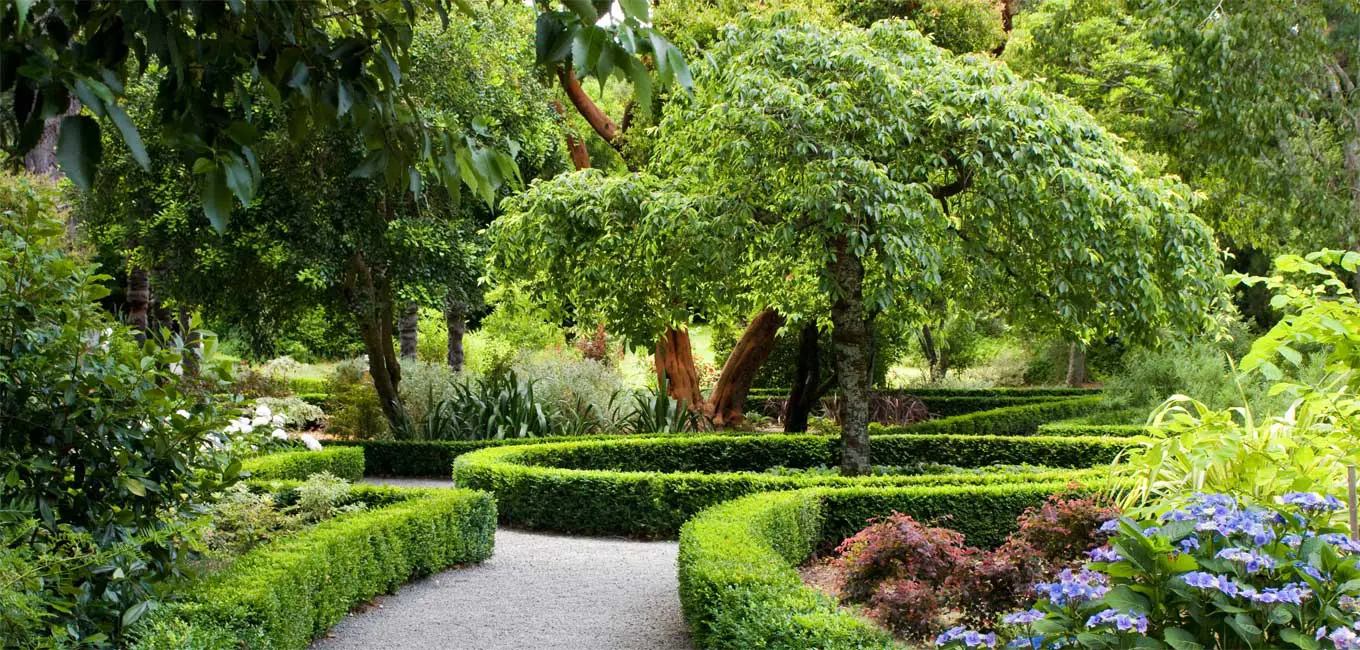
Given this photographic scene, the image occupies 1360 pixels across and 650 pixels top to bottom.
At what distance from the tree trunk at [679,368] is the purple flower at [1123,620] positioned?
41.3 ft

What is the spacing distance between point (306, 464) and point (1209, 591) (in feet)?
28.8

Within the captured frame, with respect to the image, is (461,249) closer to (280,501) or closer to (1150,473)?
(280,501)

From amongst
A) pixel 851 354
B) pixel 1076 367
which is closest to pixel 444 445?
pixel 851 354

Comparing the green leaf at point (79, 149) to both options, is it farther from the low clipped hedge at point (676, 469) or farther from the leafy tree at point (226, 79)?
the low clipped hedge at point (676, 469)

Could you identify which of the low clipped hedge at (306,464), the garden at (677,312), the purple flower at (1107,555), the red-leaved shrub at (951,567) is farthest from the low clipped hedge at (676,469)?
the purple flower at (1107,555)

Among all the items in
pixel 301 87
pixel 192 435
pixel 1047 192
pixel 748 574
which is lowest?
pixel 748 574

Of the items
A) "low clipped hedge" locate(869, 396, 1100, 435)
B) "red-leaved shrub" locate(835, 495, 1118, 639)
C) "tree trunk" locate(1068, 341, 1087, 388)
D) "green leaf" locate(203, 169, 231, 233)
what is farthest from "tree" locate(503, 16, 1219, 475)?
"tree trunk" locate(1068, 341, 1087, 388)

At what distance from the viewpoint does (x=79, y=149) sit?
195cm

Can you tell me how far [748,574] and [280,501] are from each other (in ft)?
14.6

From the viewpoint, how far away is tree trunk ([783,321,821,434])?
13.9 m

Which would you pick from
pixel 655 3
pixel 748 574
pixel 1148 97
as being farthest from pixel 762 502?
pixel 1148 97

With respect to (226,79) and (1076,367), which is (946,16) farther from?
(226,79)

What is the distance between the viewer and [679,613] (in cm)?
643

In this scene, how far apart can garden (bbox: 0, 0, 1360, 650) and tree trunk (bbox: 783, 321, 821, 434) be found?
67mm
